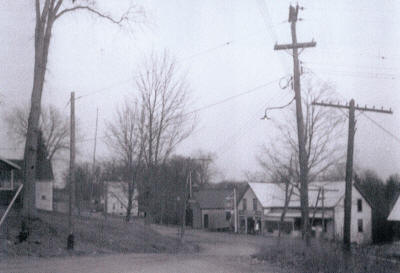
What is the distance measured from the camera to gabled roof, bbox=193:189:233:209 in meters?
80.4

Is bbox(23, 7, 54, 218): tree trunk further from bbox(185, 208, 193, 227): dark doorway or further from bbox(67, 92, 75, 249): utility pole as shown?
bbox(185, 208, 193, 227): dark doorway

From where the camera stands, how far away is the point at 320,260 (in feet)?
53.4

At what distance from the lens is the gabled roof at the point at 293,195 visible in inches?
2431

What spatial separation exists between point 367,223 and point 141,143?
35.6m

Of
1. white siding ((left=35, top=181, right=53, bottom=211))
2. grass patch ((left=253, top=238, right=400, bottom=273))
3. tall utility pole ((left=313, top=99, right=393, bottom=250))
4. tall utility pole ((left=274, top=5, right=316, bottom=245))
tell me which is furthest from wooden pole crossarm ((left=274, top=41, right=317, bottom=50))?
white siding ((left=35, top=181, right=53, bottom=211))

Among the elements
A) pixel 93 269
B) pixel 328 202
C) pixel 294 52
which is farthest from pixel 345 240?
pixel 328 202

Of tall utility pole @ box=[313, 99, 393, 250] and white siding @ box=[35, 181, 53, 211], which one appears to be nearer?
tall utility pole @ box=[313, 99, 393, 250]

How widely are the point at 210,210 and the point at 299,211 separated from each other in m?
19.6

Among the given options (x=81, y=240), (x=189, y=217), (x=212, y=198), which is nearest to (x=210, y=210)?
(x=212, y=198)

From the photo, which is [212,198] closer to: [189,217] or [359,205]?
[189,217]

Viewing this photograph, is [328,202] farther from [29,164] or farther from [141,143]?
[29,164]

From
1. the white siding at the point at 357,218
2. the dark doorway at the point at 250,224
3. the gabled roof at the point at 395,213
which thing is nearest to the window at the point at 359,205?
the white siding at the point at 357,218

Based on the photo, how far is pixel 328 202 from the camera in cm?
6188

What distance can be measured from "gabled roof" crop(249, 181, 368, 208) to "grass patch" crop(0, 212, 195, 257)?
3170 cm
